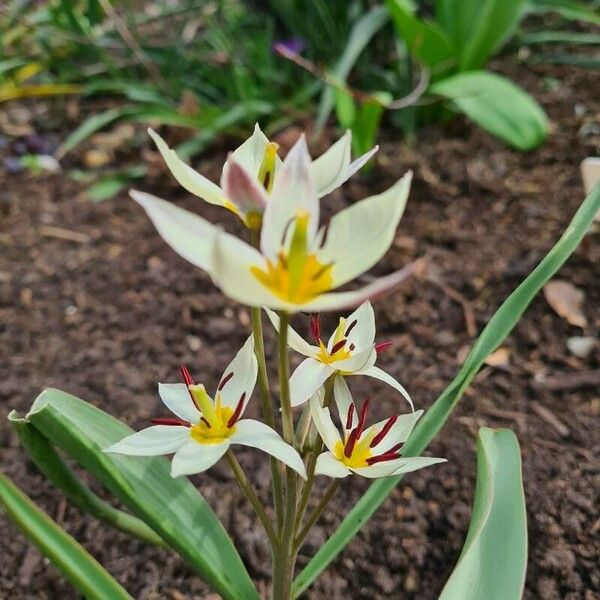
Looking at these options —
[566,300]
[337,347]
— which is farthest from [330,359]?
[566,300]

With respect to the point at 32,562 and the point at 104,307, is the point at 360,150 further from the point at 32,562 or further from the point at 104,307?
the point at 32,562

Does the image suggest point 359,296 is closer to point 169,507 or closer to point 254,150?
point 254,150

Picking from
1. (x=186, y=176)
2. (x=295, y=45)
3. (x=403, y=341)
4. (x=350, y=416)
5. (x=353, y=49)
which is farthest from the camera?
(x=295, y=45)

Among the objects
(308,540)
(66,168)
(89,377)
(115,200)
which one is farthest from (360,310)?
(66,168)

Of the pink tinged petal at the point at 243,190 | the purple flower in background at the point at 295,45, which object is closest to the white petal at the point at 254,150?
the pink tinged petal at the point at 243,190

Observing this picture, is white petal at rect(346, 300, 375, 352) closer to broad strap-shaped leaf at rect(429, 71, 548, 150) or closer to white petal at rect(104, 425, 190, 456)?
white petal at rect(104, 425, 190, 456)

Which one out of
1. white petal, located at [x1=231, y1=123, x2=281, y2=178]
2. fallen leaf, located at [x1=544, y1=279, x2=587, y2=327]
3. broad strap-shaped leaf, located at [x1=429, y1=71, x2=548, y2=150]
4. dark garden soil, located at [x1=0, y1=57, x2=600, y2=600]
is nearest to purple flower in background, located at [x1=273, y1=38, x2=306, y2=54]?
dark garden soil, located at [x1=0, y1=57, x2=600, y2=600]

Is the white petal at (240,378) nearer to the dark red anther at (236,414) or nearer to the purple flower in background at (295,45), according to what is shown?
the dark red anther at (236,414)
